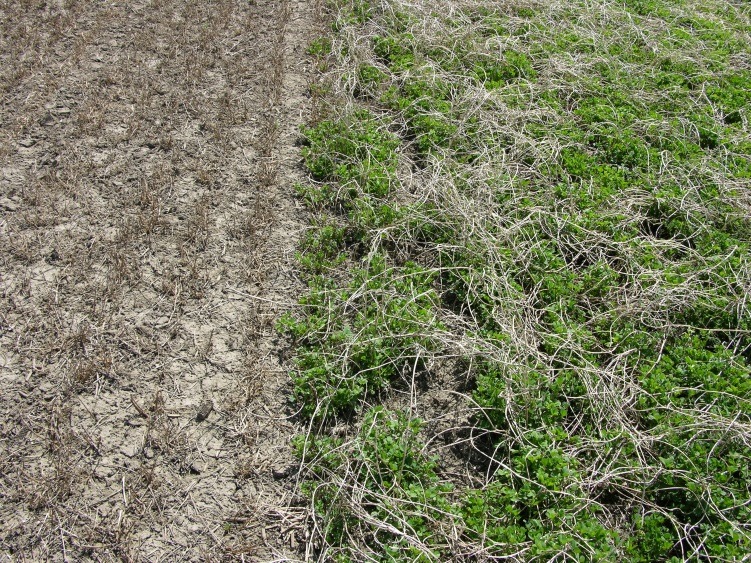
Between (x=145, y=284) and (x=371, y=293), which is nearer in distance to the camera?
(x=371, y=293)

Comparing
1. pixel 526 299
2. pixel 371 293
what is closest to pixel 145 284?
pixel 371 293

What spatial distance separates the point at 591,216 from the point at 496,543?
7.54 feet

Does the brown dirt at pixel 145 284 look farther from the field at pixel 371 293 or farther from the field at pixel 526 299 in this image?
the field at pixel 526 299

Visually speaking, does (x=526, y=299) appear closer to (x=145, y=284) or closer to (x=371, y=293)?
(x=371, y=293)

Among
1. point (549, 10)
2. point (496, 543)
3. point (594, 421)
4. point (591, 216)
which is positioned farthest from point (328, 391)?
point (549, 10)

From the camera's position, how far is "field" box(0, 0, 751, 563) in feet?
9.11

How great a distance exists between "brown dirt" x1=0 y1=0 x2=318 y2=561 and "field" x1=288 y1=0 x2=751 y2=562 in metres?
0.25

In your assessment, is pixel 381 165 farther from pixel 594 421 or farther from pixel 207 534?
pixel 207 534

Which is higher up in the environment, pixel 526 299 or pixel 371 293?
pixel 526 299

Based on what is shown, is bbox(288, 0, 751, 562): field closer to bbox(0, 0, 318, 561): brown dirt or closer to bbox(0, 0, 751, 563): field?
bbox(0, 0, 751, 563): field

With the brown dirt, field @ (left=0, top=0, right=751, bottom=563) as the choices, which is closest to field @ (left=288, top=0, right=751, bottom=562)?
field @ (left=0, top=0, right=751, bottom=563)

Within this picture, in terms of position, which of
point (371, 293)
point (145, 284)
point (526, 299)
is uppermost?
point (526, 299)

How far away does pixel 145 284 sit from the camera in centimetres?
372

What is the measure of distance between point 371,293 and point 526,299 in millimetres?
886
